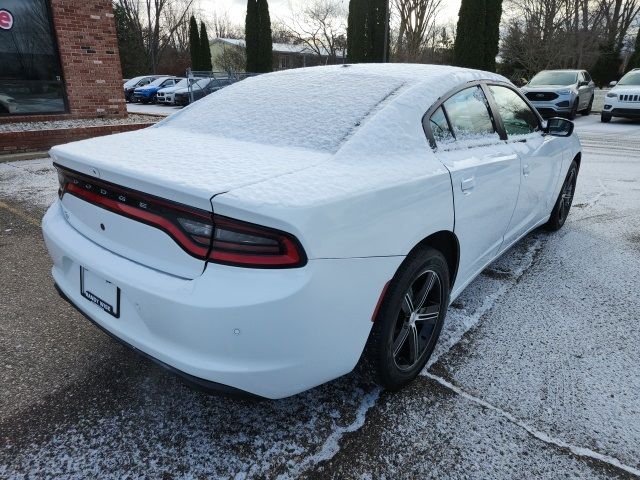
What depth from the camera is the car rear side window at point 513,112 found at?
302 centimetres

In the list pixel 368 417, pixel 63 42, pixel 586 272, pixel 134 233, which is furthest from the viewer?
pixel 63 42

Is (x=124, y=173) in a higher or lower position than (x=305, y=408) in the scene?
higher

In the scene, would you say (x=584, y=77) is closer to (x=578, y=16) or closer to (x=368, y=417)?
(x=368, y=417)

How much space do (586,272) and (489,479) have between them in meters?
2.43

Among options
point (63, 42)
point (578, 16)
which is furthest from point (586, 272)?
point (578, 16)

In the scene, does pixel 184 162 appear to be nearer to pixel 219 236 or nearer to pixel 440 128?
pixel 219 236

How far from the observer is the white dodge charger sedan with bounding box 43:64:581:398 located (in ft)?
4.92

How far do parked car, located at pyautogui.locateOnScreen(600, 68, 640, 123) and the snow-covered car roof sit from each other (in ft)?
46.2

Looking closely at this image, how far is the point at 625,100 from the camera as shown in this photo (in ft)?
46.0

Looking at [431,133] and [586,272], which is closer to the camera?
[431,133]

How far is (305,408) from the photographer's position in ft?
6.80

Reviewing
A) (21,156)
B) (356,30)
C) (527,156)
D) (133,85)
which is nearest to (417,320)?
(527,156)

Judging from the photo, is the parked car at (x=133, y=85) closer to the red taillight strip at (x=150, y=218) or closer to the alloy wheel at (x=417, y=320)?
the red taillight strip at (x=150, y=218)

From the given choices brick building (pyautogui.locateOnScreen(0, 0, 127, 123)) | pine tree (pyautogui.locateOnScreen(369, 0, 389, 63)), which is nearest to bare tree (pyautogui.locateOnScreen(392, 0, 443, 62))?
pine tree (pyautogui.locateOnScreen(369, 0, 389, 63))
